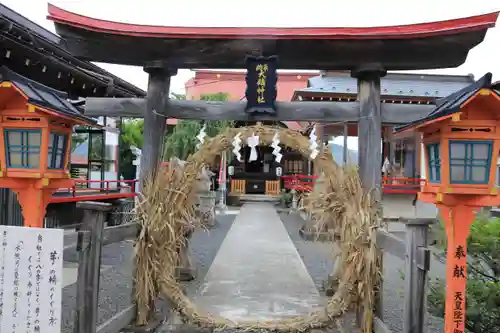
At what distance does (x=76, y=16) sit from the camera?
235 inches

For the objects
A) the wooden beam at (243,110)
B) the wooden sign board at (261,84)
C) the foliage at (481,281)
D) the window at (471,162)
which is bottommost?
the foliage at (481,281)

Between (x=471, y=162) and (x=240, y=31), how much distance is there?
3605 mm

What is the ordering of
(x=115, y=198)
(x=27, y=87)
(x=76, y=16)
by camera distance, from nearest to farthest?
(x=27, y=87)
(x=76, y=16)
(x=115, y=198)

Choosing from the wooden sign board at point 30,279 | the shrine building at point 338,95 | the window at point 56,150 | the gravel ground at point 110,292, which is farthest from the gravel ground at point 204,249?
the shrine building at point 338,95

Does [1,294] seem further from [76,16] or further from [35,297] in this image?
[76,16]

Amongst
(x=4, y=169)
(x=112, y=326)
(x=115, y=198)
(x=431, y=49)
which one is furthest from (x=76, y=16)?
(x=115, y=198)

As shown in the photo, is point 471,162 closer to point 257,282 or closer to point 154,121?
point 154,121

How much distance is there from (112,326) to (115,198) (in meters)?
9.12

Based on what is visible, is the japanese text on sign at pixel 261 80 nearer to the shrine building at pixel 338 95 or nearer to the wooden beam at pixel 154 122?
the shrine building at pixel 338 95

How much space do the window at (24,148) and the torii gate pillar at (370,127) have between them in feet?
13.0

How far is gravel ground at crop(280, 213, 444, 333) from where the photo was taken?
18.3 feet

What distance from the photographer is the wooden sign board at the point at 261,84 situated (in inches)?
243

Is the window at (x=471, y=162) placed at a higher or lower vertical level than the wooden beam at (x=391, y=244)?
higher

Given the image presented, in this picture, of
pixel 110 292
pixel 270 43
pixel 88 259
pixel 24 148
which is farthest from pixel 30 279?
pixel 270 43
